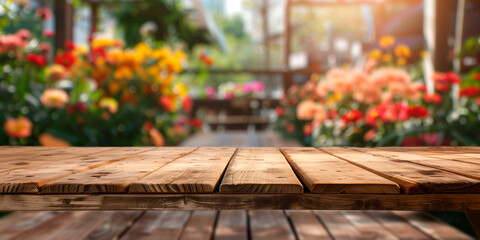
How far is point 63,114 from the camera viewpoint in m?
2.70

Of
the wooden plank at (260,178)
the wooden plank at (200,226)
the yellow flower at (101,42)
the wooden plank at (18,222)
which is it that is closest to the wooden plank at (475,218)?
the wooden plank at (260,178)

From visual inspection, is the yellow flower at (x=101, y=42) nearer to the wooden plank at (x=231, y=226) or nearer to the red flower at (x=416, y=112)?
the wooden plank at (x=231, y=226)

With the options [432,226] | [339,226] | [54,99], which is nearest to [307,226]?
[339,226]

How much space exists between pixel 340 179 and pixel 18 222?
5.73 ft

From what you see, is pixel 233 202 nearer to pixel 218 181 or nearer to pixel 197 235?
pixel 218 181

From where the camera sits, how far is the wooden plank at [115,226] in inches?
74.1

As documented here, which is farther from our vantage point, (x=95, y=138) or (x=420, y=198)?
(x=95, y=138)

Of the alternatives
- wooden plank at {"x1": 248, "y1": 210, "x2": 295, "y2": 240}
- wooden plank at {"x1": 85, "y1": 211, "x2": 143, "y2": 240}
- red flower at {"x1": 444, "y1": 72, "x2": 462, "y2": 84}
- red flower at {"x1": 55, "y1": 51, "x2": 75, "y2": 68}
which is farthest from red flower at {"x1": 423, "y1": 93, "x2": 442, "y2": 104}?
red flower at {"x1": 55, "y1": 51, "x2": 75, "y2": 68}

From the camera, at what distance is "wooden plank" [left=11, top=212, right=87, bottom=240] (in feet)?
6.14

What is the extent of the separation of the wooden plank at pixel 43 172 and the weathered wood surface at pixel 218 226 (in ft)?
2.60

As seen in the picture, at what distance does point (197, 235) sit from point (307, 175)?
1128 millimetres

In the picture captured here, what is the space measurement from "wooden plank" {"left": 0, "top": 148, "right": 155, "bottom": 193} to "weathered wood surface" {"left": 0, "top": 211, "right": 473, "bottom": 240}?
792 millimetres

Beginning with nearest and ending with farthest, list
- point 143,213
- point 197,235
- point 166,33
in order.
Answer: point 197,235
point 143,213
point 166,33

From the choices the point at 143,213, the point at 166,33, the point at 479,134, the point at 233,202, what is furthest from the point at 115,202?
the point at 166,33
